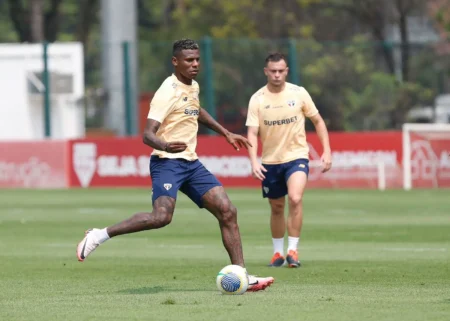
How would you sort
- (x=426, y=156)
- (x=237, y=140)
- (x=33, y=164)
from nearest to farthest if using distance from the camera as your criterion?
1. (x=237, y=140)
2. (x=426, y=156)
3. (x=33, y=164)

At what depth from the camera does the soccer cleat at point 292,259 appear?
43.0ft

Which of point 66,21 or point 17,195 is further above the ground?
point 66,21

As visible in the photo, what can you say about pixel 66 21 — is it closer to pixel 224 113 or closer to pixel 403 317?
pixel 224 113

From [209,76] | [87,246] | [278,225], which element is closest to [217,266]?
[278,225]

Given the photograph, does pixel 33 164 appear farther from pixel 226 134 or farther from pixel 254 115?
pixel 226 134

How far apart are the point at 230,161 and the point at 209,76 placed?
4.37 m

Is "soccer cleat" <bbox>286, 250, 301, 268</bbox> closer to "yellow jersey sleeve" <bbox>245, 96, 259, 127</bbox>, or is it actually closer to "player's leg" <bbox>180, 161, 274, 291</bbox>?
"yellow jersey sleeve" <bbox>245, 96, 259, 127</bbox>

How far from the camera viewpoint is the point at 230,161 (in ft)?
95.0

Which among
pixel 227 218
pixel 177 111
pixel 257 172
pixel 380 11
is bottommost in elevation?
pixel 227 218

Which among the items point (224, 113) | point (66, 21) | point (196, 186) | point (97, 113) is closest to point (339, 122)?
point (224, 113)

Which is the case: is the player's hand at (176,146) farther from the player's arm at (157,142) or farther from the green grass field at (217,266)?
the green grass field at (217,266)

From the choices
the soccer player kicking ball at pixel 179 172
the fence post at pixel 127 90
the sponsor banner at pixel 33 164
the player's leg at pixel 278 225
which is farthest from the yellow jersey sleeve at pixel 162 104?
the fence post at pixel 127 90

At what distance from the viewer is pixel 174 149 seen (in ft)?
33.5

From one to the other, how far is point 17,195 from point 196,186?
1704cm
